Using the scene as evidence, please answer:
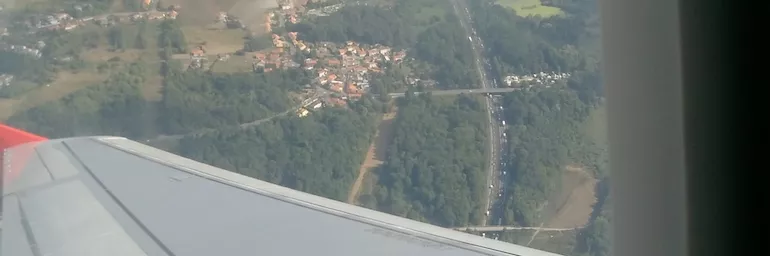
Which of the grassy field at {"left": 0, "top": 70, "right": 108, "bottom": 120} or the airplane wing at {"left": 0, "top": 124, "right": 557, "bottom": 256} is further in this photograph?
the airplane wing at {"left": 0, "top": 124, "right": 557, "bottom": 256}

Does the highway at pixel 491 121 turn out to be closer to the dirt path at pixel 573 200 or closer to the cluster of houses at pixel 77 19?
the dirt path at pixel 573 200

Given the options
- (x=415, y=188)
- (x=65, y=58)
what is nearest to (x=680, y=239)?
(x=415, y=188)

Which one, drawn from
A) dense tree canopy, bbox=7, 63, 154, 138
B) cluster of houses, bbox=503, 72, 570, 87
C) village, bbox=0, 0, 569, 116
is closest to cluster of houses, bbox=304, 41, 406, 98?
village, bbox=0, 0, 569, 116

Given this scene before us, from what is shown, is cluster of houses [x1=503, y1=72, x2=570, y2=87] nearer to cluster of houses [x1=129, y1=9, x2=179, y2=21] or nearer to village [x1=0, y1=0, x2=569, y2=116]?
village [x1=0, y1=0, x2=569, y2=116]

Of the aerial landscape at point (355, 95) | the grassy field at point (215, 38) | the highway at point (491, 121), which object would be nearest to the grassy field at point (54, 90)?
the aerial landscape at point (355, 95)

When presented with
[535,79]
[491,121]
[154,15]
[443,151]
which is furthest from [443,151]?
[154,15]

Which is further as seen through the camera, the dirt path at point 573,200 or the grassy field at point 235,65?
the grassy field at point 235,65

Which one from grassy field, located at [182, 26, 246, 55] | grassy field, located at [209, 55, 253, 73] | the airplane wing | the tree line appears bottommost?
the airplane wing

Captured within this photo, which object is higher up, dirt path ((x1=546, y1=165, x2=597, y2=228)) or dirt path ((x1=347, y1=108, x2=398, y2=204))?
dirt path ((x1=347, y1=108, x2=398, y2=204))
